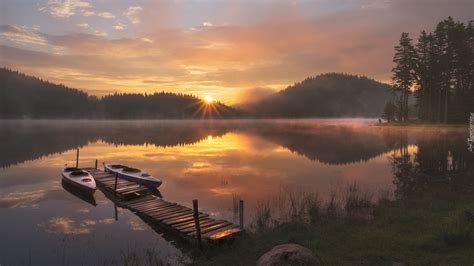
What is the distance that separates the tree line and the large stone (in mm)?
77213

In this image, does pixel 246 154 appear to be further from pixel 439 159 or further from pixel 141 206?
pixel 141 206

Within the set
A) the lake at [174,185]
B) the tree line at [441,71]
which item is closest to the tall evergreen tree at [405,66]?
the tree line at [441,71]

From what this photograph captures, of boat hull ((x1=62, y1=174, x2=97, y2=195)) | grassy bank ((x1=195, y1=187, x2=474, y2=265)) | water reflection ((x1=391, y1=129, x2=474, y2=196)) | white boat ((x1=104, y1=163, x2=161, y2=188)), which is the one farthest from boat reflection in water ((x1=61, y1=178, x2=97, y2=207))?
water reflection ((x1=391, y1=129, x2=474, y2=196))

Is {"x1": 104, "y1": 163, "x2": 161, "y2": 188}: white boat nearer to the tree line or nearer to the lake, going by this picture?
the lake

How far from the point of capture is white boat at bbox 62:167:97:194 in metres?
29.0

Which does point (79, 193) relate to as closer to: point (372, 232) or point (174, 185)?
point (174, 185)

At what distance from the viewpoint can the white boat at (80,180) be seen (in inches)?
1142

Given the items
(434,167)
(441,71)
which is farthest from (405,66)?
(434,167)

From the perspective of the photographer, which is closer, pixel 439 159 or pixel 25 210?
pixel 25 210

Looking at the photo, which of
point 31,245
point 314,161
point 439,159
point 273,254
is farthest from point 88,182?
point 439,159

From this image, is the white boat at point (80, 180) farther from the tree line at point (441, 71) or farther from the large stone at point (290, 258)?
the tree line at point (441, 71)

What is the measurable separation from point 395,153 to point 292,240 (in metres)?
39.6

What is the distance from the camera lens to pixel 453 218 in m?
15.3

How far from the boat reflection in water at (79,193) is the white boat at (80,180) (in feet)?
1.01
